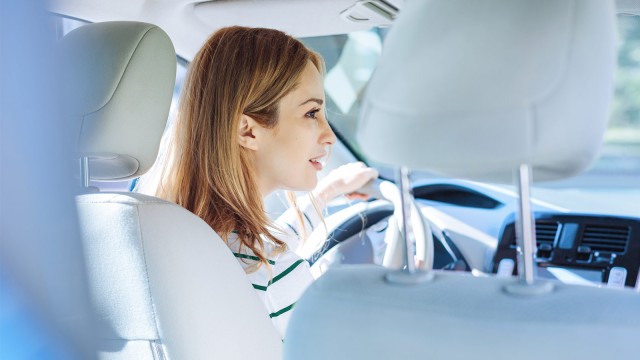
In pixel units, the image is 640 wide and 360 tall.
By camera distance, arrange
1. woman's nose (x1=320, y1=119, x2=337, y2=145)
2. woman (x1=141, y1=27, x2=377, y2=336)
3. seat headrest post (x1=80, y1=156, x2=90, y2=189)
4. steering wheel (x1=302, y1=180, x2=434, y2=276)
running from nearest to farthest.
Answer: seat headrest post (x1=80, y1=156, x2=90, y2=189) < woman (x1=141, y1=27, x2=377, y2=336) < woman's nose (x1=320, y1=119, x2=337, y2=145) < steering wheel (x1=302, y1=180, x2=434, y2=276)

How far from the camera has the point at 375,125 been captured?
1.27 meters

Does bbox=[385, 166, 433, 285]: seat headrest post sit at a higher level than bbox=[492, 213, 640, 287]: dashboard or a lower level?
higher

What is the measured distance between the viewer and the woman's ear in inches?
88.4

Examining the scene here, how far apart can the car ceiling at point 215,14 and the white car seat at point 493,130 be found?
1.31 metres

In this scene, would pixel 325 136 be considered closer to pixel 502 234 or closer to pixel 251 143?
pixel 251 143

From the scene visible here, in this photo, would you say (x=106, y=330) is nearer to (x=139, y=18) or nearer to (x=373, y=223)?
(x=139, y=18)

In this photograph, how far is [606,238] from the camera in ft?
9.94

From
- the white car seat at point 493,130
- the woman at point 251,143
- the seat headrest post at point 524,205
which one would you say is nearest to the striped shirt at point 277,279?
the woman at point 251,143

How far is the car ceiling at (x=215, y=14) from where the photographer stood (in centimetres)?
253

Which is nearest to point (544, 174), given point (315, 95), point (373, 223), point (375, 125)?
point (375, 125)

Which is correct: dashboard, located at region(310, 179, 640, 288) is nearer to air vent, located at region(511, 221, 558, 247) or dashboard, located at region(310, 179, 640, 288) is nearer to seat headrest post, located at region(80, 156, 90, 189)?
air vent, located at region(511, 221, 558, 247)

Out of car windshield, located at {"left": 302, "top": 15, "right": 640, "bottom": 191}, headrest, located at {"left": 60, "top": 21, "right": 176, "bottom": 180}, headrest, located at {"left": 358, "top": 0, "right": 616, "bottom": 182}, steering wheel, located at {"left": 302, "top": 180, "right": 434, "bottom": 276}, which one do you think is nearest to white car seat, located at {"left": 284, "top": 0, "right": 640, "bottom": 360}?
headrest, located at {"left": 358, "top": 0, "right": 616, "bottom": 182}

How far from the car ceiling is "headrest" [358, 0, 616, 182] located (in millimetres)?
1309

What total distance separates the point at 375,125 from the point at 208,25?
5.26 ft
